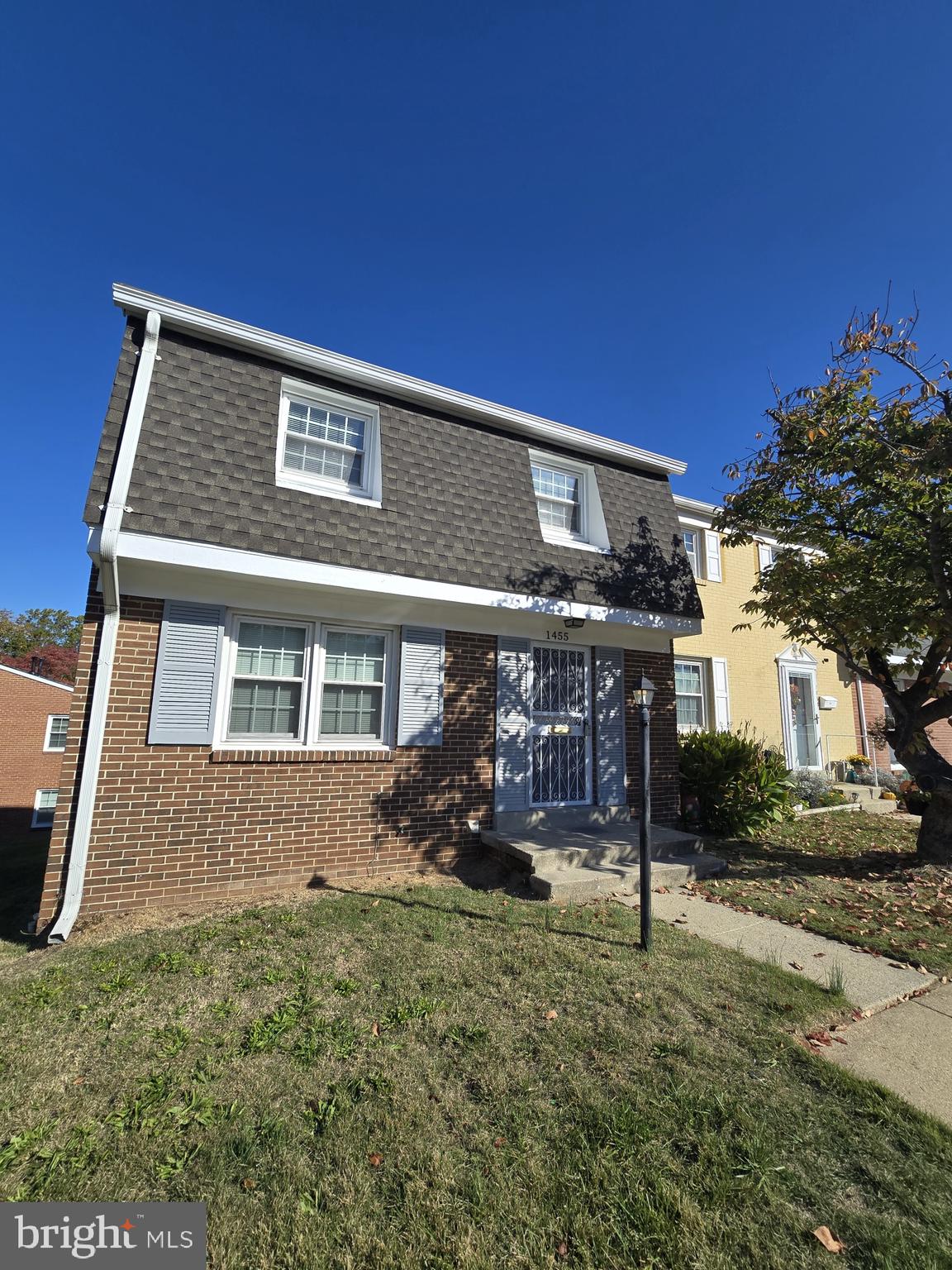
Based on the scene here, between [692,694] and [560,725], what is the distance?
6569 millimetres


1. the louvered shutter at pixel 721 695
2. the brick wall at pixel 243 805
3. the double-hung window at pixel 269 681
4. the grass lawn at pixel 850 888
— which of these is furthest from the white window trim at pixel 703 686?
the double-hung window at pixel 269 681

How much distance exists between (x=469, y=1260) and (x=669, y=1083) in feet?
4.66

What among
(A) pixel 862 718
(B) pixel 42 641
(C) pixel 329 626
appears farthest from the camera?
(B) pixel 42 641

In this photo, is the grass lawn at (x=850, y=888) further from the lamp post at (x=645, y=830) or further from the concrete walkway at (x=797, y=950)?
the lamp post at (x=645, y=830)

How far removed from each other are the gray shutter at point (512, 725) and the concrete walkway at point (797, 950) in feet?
6.30

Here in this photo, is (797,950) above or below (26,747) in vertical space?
below

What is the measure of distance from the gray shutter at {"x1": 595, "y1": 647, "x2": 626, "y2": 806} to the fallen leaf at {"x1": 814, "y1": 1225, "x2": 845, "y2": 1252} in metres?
6.11

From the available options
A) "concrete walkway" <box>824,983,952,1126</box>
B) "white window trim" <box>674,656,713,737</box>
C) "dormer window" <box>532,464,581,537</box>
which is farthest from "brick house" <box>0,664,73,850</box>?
"concrete walkway" <box>824,983,952,1126</box>

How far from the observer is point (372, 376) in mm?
7414

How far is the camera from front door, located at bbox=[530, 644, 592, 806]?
8.15 metres

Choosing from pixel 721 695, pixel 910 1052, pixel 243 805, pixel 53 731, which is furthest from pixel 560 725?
pixel 53 731

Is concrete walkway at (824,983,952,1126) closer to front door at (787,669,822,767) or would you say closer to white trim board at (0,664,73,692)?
front door at (787,669,822,767)

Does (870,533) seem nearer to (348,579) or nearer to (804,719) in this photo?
(348,579)

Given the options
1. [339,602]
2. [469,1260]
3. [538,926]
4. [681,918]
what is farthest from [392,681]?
[469,1260]
